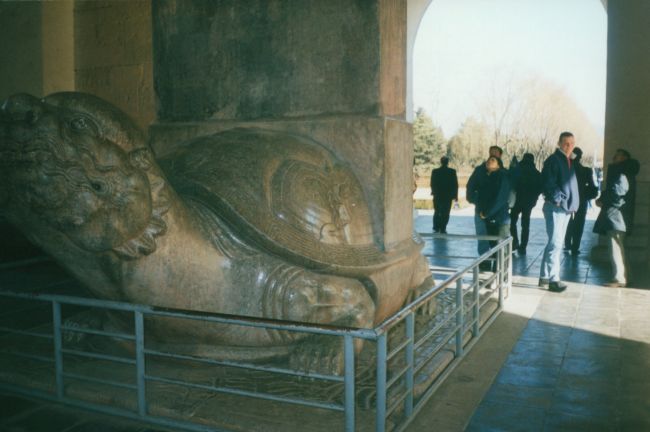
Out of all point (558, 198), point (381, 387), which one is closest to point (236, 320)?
point (381, 387)


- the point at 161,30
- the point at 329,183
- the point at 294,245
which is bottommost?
the point at 294,245

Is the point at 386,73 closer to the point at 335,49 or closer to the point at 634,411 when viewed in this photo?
the point at 335,49

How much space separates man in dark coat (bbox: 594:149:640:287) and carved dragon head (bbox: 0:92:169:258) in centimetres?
534

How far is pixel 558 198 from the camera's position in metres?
6.24

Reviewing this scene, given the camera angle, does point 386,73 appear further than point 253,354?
Yes

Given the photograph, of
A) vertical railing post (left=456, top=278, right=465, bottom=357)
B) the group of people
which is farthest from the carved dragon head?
the group of people

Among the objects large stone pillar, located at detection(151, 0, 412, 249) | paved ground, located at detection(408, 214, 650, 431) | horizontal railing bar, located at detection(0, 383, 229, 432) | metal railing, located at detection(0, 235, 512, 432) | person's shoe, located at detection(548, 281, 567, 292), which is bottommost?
paved ground, located at detection(408, 214, 650, 431)

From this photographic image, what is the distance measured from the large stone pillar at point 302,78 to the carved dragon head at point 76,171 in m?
1.40

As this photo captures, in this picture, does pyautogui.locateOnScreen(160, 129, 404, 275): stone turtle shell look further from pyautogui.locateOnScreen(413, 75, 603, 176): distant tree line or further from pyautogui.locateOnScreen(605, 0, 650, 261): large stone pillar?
pyautogui.locateOnScreen(413, 75, 603, 176): distant tree line

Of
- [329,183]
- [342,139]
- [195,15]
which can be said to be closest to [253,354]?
[329,183]

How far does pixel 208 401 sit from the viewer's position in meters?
3.08

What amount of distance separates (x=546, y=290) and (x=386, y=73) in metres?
3.45

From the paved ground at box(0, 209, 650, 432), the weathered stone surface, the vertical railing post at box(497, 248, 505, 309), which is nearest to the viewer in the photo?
the paved ground at box(0, 209, 650, 432)

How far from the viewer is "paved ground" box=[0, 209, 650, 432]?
10.1 feet
